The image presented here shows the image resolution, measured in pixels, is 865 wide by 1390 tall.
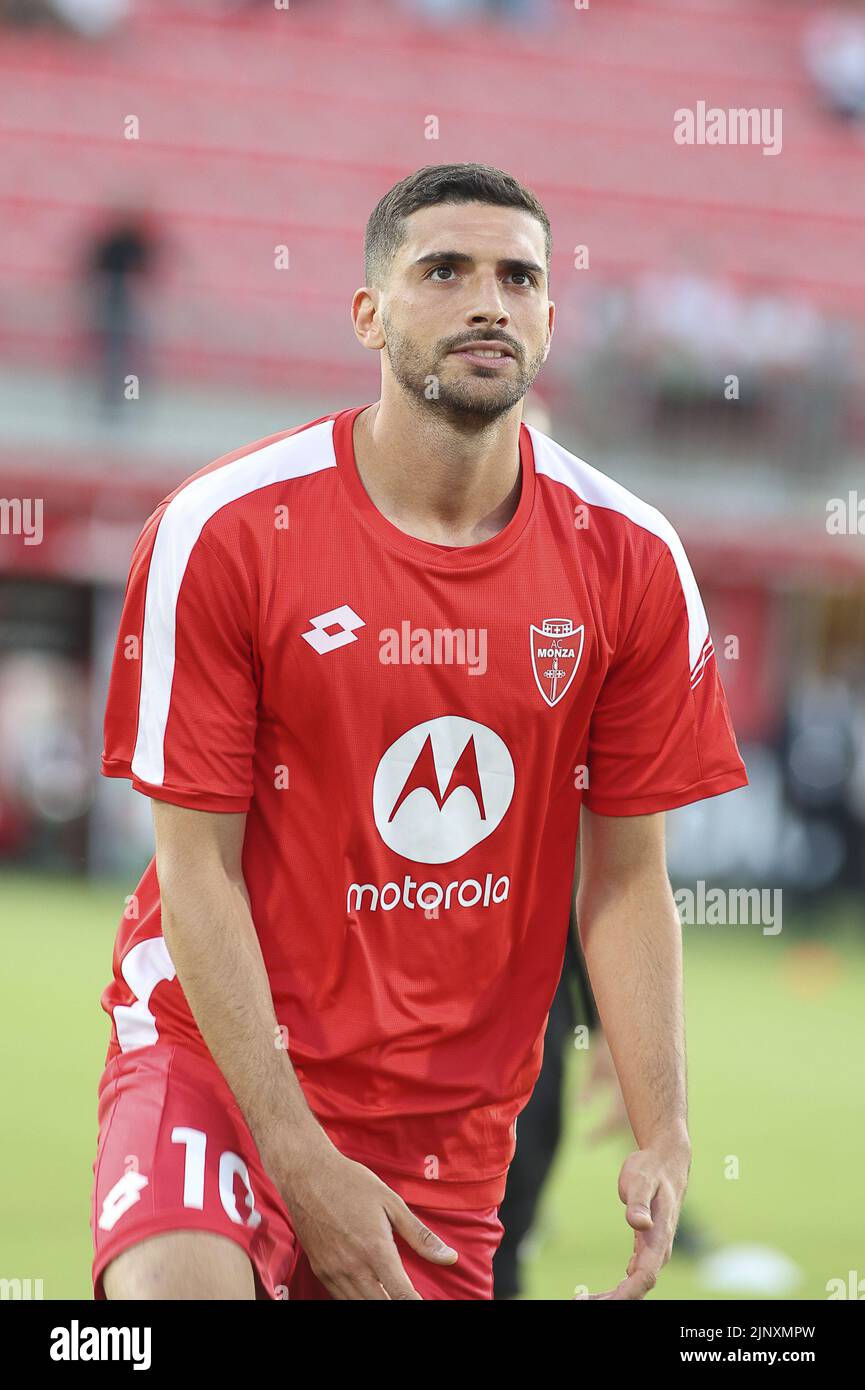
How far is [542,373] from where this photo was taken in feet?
39.1

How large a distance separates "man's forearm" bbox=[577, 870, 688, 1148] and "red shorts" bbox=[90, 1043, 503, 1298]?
1.21ft

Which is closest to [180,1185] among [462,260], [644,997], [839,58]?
[644,997]

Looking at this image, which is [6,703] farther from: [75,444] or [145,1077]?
[145,1077]

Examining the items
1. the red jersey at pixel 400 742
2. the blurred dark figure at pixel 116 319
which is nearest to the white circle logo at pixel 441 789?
the red jersey at pixel 400 742

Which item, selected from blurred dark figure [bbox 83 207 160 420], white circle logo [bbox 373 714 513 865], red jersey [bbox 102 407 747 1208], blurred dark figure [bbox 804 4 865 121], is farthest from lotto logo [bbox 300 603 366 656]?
blurred dark figure [bbox 804 4 865 121]

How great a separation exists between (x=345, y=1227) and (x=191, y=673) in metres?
0.76

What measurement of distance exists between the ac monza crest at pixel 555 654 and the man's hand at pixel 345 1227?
2.32ft

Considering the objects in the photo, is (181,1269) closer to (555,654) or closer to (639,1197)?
(639,1197)

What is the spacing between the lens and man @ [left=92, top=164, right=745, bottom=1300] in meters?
2.35

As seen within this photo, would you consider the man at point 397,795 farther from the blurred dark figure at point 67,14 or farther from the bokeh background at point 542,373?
the blurred dark figure at point 67,14

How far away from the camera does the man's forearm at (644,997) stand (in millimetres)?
2547

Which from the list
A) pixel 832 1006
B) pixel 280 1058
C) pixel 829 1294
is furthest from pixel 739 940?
pixel 280 1058

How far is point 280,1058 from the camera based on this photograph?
233 cm

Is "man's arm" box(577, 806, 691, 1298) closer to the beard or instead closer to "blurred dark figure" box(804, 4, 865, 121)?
the beard
